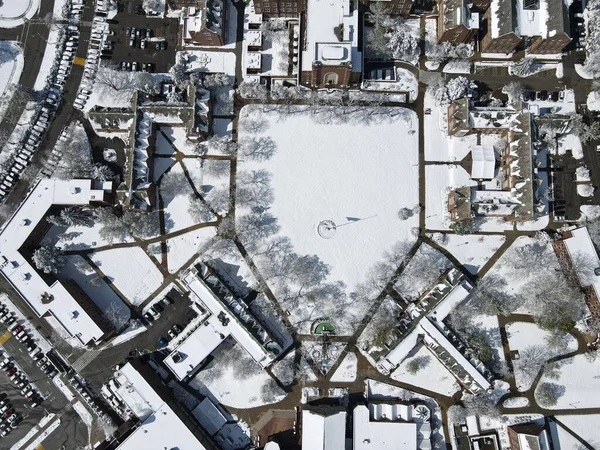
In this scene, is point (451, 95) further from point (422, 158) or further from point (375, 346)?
point (375, 346)

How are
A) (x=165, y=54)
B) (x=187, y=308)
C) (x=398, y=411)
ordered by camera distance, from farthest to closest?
(x=165, y=54) < (x=187, y=308) < (x=398, y=411)

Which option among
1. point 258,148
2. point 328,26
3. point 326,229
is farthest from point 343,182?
point 328,26

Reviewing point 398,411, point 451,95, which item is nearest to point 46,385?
point 398,411

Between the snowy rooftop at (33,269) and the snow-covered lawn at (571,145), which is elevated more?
the snow-covered lawn at (571,145)

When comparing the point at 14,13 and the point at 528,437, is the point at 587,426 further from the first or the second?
the point at 14,13

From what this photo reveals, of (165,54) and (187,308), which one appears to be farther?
(165,54)

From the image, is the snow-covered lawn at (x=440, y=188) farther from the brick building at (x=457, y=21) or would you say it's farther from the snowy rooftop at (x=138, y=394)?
the snowy rooftop at (x=138, y=394)

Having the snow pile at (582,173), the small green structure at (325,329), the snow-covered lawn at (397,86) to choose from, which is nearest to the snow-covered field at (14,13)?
the snow-covered lawn at (397,86)
